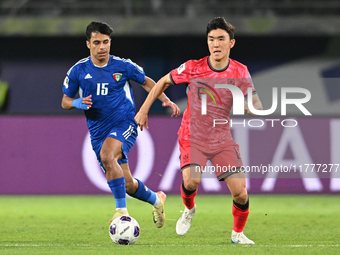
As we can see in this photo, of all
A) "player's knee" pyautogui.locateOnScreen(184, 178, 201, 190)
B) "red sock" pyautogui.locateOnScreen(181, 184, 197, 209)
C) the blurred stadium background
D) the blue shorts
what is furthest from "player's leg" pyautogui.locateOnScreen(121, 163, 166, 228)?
the blurred stadium background

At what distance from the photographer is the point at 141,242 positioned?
5.52 meters

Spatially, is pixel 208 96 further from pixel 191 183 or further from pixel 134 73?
pixel 134 73

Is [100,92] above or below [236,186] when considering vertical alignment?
above

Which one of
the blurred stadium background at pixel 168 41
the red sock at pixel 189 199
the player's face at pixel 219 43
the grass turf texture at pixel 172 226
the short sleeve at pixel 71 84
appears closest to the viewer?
the grass turf texture at pixel 172 226

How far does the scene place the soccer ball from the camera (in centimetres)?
521

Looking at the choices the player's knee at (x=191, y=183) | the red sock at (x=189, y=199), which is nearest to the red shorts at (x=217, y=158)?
the player's knee at (x=191, y=183)

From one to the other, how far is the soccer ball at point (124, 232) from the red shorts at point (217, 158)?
807mm

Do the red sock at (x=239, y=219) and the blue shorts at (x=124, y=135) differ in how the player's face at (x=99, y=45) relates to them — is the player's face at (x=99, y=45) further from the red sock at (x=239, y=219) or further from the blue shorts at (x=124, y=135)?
the red sock at (x=239, y=219)

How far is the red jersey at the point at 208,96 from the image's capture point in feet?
18.3

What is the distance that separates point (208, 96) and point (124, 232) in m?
1.57

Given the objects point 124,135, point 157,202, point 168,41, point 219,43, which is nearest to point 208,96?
point 219,43

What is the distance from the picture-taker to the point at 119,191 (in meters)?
5.70

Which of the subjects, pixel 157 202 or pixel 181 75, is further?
pixel 157 202

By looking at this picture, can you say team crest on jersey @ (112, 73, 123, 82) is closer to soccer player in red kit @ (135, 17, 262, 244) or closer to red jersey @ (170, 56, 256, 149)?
soccer player in red kit @ (135, 17, 262, 244)
